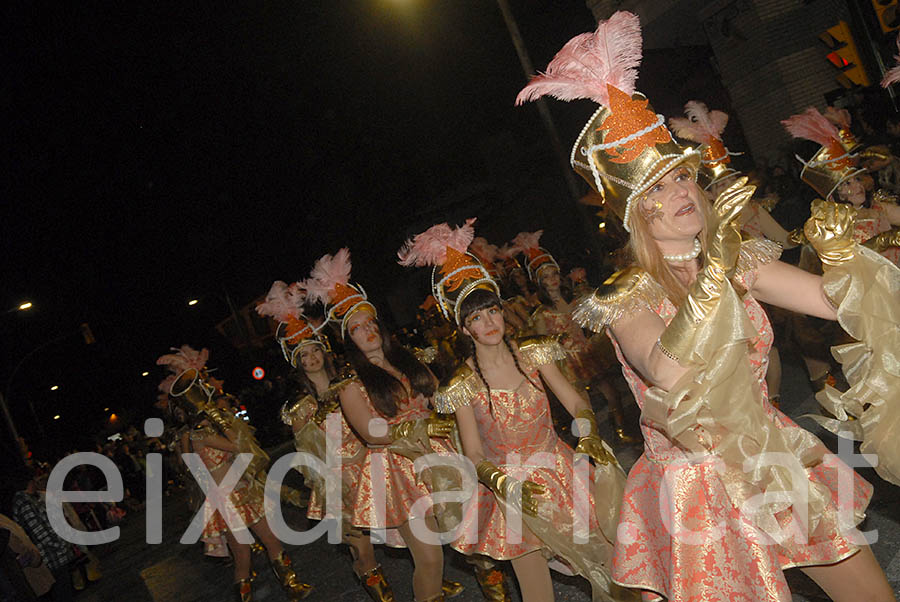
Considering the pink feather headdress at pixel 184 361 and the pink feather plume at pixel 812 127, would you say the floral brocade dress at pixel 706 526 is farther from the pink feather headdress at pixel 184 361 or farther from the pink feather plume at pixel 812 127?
the pink feather headdress at pixel 184 361

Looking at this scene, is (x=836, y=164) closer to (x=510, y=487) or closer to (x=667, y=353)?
(x=510, y=487)

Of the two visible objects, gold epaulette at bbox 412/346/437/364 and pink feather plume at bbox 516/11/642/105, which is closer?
pink feather plume at bbox 516/11/642/105

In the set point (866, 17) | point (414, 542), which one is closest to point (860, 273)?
point (414, 542)

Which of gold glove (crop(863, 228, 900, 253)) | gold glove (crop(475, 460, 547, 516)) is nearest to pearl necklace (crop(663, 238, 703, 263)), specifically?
gold glove (crop(475, 460, 547, 516))

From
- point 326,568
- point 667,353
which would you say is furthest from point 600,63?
point 326,568

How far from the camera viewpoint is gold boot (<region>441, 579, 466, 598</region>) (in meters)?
5.55

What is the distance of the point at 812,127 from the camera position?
18.1ft

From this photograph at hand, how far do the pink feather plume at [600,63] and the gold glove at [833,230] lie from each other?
83 centimetres

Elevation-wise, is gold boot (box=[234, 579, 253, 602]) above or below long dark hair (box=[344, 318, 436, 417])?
below

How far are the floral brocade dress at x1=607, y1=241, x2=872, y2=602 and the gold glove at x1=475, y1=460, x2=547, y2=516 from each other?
80 cm

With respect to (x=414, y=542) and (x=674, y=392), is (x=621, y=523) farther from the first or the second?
(x=414, y=542)

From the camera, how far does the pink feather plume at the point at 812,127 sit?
5383mm

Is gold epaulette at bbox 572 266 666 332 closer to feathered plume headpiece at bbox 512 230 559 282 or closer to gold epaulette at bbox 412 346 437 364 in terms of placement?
gold epaulette at bbox 412 346 437 364

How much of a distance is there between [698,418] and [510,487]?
153cm
